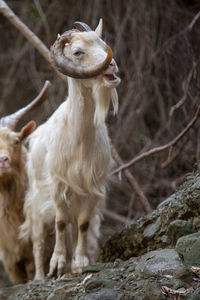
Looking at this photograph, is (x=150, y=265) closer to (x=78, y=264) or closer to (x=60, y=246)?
(x=78, y=264)

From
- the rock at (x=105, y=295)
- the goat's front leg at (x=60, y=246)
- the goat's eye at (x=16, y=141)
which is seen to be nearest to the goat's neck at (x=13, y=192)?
the goat's eye at (x=16, y=141)

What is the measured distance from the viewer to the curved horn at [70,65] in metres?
4.23

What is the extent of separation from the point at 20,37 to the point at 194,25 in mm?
4871

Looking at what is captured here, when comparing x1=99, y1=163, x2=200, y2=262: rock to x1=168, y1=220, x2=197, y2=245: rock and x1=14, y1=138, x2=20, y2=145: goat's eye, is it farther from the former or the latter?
x1=14, y1=138, x2=20, y2=145: goat's eye

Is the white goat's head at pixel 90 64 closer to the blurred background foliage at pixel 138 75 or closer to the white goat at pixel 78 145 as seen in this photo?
the white goat at pixel 78 145

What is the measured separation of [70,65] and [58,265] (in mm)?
1696

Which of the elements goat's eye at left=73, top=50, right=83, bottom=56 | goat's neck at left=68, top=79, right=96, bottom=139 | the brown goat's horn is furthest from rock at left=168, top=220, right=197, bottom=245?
the brown goat's horn

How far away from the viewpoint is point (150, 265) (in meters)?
3.68

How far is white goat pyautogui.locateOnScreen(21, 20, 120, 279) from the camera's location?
441 cm

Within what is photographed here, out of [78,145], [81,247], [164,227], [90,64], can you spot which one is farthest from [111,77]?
[81,247]

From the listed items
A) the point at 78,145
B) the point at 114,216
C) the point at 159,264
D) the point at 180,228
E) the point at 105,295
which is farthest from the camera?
the point at 114,216

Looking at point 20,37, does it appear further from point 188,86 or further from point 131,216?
point 188,86

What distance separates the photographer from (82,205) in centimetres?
508

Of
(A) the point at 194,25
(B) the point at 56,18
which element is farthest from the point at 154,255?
(B) the point at 56,18
